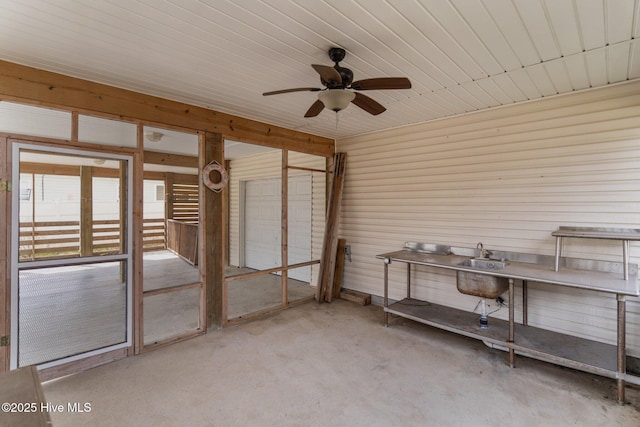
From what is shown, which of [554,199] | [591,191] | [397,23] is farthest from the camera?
[554,199]

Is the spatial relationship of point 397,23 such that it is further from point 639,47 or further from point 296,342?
point 296,342

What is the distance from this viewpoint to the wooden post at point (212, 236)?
3.79m

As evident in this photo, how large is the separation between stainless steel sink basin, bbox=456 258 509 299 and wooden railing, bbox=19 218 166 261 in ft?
12.6

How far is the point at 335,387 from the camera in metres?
2.71

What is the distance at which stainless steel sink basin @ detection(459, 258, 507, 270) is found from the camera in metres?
3.35

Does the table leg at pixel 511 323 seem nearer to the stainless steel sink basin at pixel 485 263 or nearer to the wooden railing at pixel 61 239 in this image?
the stainless steel sink basin at pixel 485 263

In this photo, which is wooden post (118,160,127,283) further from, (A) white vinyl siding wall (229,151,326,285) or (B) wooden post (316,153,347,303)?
(A) white vinyl siding wall (229,151,326,285)

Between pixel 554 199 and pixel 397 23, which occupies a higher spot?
pixel 397 23

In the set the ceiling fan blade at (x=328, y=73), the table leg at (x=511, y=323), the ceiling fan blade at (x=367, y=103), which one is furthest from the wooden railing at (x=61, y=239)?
the table leg at (x=511, y=323)

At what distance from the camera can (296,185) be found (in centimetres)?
612

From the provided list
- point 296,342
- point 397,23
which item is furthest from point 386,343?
point 397,23

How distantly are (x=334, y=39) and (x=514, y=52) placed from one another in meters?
1.50

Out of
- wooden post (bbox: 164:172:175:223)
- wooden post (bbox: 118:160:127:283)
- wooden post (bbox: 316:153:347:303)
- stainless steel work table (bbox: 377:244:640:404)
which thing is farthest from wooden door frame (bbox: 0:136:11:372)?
wooden post (bbox: 164:172:175:223)

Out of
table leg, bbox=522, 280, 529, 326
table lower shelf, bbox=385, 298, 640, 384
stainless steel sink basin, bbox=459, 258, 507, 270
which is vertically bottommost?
table lower shelf, bbox=385, 298, 640, 384
